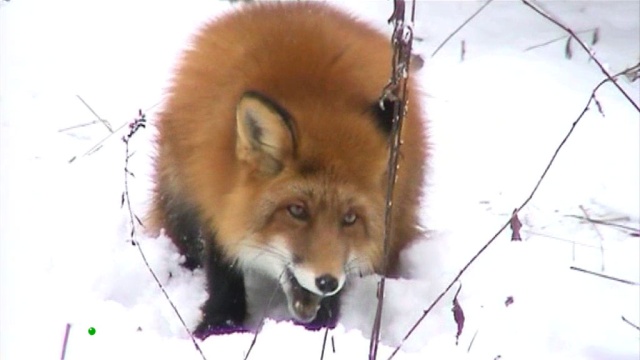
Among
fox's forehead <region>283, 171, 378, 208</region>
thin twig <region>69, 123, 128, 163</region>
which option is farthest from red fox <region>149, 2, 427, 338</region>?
thin twig <region>69, 123, 128, 163</region>

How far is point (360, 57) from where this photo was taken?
4.04 metres

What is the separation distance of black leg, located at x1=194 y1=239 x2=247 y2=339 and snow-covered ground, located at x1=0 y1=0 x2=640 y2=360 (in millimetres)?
94

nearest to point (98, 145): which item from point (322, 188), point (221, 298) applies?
point (221, 298)

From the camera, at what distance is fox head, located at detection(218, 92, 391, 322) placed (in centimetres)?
360

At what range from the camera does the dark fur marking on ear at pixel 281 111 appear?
3.42 metres

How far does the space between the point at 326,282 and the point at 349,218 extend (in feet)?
1.02

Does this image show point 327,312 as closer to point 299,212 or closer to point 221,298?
point 221,298

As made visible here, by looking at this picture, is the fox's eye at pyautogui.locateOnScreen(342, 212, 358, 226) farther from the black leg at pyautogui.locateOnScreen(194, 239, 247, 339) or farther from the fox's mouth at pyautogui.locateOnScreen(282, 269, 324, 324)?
the black leg at pyautogui.locateOnScreen(194, 239, 247, 339)

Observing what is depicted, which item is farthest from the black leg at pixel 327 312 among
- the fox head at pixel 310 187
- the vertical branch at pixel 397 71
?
the vertical branch at pixel 397 71

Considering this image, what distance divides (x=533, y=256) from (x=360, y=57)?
1.30 metres

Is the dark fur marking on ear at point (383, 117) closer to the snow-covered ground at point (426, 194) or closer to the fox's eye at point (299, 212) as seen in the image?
the fox's eye at point (299, 212)

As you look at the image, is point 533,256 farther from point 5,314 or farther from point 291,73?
point 5,314

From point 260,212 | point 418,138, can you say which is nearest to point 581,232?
point 418,138

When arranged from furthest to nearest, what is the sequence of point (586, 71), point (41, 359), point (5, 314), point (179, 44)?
point (586, 71) → point (179, 44) → point (5, 314) → point (41, 359)
